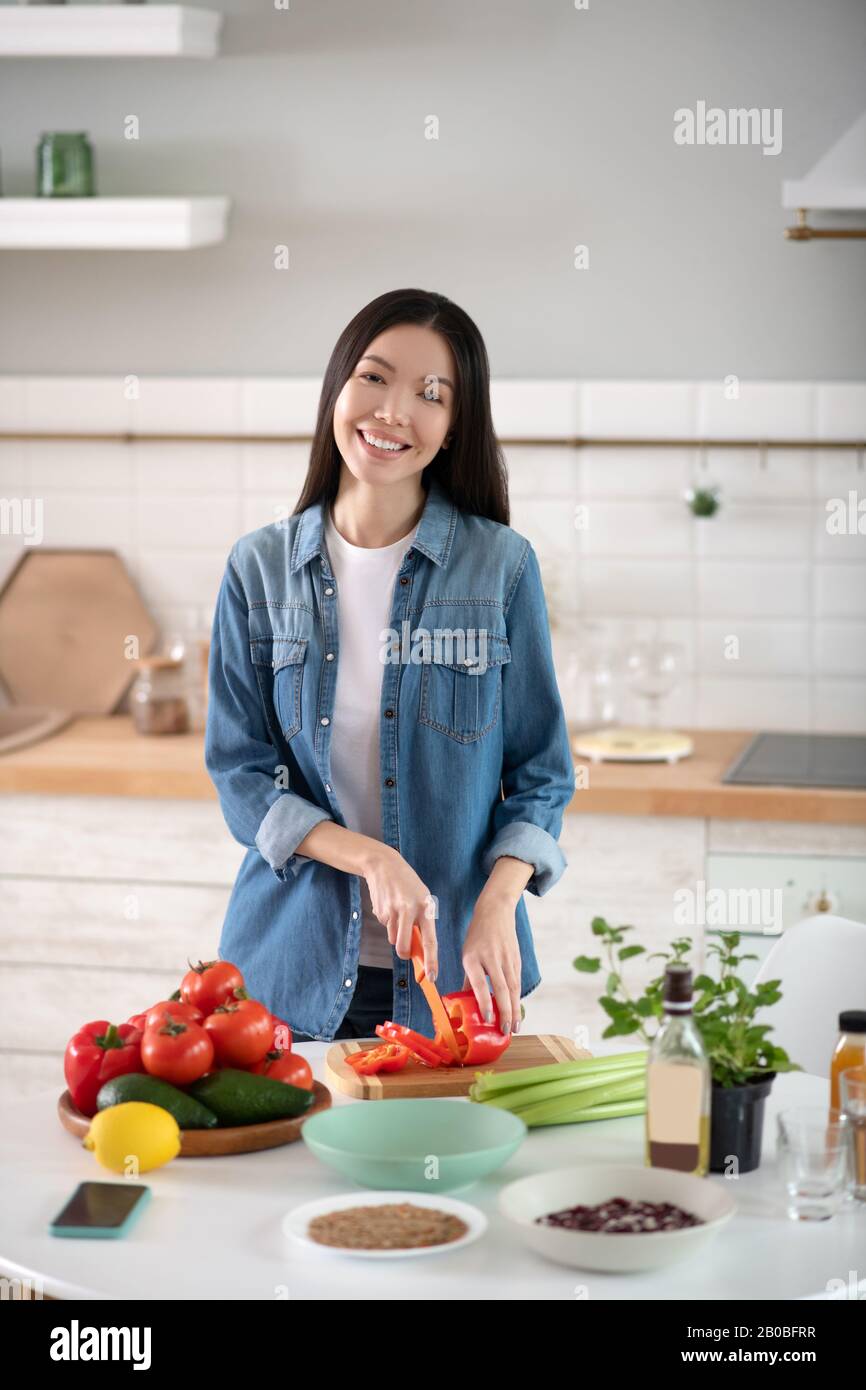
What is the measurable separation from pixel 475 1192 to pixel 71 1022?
6.14ft

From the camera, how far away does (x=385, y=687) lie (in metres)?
1.88

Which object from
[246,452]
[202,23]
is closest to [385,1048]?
[246,452]

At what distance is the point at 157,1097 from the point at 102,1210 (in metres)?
0.14

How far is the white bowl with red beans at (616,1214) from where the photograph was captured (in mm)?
1183

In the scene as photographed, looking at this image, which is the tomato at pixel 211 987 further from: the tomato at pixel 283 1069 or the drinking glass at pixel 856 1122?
the drinking glass at pixel 856 1122

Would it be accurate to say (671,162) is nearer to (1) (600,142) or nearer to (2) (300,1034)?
(1) (600,142)

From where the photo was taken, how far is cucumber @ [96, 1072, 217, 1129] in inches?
55.4

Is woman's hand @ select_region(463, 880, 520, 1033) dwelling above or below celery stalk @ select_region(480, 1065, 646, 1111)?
above

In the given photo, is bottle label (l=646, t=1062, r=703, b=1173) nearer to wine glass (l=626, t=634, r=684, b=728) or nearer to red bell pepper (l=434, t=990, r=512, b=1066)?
red bell pepper (l=434, t=990, r=512, b=1066)

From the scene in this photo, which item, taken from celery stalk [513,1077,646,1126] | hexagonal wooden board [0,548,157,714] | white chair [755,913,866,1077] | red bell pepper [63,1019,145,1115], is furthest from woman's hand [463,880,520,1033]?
hexagonal wooden board [0,548,157,714]

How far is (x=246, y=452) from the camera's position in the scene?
3.45 meters

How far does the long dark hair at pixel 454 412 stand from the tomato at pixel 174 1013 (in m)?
0.71

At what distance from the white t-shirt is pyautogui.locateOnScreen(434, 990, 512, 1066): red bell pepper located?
10.3 inches

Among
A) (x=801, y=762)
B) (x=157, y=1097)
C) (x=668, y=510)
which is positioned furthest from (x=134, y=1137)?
(x=668, y=510)
